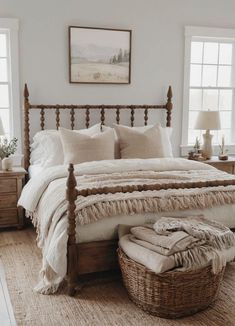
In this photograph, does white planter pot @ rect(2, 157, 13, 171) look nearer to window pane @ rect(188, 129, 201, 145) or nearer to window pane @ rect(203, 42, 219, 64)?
window pane @ rect(188, 129, 201, 145)

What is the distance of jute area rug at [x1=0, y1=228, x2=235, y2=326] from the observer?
248cm

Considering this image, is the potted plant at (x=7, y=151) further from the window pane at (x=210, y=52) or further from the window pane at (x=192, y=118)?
the window pane at (x=210, y=52)

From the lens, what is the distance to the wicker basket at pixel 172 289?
245 centimetres

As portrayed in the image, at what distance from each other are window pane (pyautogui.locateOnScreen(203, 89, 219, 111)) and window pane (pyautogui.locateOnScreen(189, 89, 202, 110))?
0.07 metres

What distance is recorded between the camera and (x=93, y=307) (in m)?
2.65

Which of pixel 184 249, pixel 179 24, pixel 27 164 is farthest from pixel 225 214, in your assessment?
pixel 179 24

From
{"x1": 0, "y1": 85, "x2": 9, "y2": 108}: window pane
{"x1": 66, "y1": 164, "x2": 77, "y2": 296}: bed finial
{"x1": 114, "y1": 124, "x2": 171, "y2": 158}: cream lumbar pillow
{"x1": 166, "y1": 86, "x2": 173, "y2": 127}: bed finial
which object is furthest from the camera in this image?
{"x1": 166, "y1": 86, "x2": 173, "y2": 127}: bed finial

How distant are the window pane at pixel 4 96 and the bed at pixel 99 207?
1.40m

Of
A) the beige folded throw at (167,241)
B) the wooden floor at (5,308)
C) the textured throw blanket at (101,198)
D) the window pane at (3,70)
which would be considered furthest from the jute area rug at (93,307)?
the window pane at (3,70)

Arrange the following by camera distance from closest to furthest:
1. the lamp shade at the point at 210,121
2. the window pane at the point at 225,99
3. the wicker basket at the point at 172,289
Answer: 1. the wicker basket at the point at 172,289
2. the lamp shade at the point at 210,121
3. the window pane at the point at 225,99

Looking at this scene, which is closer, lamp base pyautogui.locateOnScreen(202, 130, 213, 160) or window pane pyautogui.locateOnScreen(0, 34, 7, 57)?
window pane pyautogui.locateOnScreen(0, 34, 7, 57)

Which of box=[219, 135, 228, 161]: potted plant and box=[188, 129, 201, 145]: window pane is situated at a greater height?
box=[188, 129, 201, 145]: window pane

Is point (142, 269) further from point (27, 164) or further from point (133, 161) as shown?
point (27, 164)

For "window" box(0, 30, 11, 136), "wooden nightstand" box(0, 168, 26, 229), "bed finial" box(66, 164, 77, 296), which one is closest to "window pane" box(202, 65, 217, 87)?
"window" box(0, 30, 11, 136)
